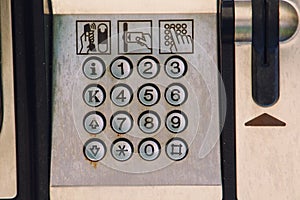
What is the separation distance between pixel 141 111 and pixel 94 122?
0.24ft

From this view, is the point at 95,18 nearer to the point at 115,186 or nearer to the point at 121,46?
the point at 121,46

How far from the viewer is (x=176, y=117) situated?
110 cm

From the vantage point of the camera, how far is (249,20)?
3.53 feet

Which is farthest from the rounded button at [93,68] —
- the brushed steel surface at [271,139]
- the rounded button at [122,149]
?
the brushed steel surface at [271,139]

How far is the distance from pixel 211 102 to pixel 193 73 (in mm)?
52

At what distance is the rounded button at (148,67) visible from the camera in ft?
3.62

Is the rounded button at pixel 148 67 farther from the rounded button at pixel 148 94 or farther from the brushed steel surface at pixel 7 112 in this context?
the brushed steel surface at pixel 7 112

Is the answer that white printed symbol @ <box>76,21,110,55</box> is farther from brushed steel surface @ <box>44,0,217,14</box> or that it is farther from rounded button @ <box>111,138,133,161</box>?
rounded button @ <box>111,138,133,161</box>

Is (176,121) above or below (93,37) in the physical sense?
below

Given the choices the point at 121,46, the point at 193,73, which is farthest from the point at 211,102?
the point at 121,46

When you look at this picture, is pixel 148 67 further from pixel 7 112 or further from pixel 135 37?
pixel 7 112

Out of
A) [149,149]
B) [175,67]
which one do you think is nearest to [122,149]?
[149,149]

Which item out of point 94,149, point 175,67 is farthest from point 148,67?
point 94,149

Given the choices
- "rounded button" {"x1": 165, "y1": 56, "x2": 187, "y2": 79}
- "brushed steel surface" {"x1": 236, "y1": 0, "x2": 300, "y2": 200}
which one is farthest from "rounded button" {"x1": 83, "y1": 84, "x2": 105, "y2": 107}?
"brushed steel surface" {"x1": 236, "y1": 0, "x2": 300, "y2": 200}
